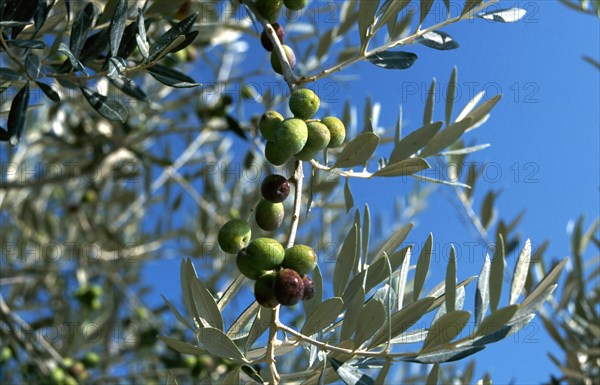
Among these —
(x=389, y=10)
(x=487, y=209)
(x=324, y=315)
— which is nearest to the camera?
(x=324, y=315)

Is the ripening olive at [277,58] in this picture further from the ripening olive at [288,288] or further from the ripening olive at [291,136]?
the ripening olive at [288,288]

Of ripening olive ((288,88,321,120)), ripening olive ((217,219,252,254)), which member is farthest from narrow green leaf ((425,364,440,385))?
ripening olive ((288,88,321,120))

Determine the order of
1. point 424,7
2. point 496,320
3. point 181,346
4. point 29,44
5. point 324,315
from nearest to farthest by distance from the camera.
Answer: point 496,320, point 324,315, point 181,346, point 29,44, point 424,7

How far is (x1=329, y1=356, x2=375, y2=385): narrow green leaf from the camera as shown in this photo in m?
1.17

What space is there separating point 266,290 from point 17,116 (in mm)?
792

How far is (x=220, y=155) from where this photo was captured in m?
5.34

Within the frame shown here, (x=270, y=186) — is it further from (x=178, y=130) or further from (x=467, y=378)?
(x=178, y=130)

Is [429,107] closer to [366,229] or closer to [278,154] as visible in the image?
[366,229]

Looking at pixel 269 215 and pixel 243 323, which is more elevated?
pixel 269 215

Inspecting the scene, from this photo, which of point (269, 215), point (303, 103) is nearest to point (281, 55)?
point (303, 103)

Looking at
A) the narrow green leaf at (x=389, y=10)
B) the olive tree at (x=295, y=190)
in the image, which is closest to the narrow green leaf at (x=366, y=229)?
the olive tree at (x=295, y=190)

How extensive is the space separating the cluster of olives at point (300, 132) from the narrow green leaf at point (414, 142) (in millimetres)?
151

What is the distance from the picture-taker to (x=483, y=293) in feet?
3.92

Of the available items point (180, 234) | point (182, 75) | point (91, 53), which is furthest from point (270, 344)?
point (180, 234)
